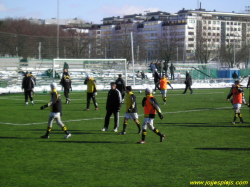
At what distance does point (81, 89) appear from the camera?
143 feet

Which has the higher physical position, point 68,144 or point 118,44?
point 118,44

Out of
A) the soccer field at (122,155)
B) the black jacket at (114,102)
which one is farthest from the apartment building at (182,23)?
the black jacket at (114,102)

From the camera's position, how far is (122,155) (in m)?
11.9

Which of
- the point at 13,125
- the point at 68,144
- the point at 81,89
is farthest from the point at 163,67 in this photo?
the point at 68,144

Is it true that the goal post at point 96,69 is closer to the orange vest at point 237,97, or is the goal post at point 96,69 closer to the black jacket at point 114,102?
the orange vest at point 237,97

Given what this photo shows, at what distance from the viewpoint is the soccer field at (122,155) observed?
9305 millimetres

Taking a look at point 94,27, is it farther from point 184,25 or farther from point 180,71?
point 180,71

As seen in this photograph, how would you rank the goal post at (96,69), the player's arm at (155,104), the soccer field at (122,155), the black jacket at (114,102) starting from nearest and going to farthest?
1. the soccer field at (122,155)
2. the player's arm at (155,104)
3. the black jacket at (114,102)
4. the goal post at (96,69)

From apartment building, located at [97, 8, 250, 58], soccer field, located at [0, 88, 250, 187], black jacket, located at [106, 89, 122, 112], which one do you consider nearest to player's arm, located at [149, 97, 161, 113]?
soccer field, located at [0, 88, 250, 187]

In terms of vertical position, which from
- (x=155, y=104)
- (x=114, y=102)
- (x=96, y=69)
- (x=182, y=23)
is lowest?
(x=114, y=102)

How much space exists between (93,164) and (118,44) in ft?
146

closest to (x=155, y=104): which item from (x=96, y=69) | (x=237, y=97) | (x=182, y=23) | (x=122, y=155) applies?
(x=122, y=155)

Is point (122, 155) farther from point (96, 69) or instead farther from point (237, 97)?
point (96, 69)

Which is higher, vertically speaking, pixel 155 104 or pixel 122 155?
pixel 155 104
